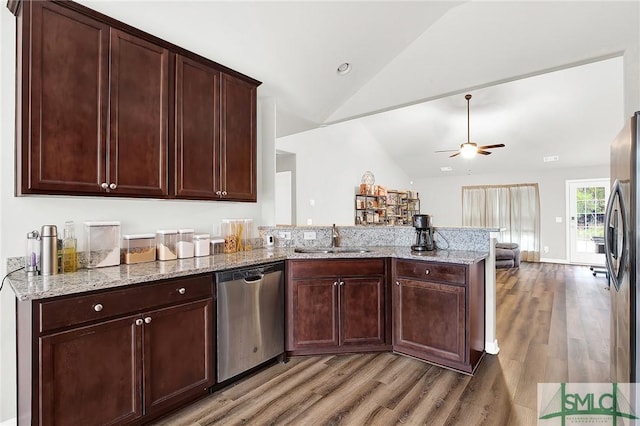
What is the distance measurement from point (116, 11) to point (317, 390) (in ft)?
9.15

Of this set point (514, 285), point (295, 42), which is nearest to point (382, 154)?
→ point (514, 285)

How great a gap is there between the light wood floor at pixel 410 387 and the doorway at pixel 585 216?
5.65 m

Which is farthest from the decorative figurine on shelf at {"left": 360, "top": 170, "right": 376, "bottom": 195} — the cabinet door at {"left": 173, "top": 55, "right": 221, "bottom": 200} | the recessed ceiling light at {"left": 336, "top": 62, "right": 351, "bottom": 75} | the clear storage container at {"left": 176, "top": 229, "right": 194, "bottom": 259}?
the clear storage container at {"left": 176, "top": 229, "right": 194, "bottom": 259}

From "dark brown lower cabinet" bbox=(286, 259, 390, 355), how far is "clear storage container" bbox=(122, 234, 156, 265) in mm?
1036

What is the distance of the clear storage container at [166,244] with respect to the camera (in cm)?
236

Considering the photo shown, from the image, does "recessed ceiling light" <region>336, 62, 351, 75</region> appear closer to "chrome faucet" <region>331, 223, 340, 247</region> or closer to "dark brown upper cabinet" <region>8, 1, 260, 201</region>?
"dark brown upper cabinet" <region>8, 1, 260, 201</region>

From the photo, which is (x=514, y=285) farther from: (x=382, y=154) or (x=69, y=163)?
(x=69, y=163)

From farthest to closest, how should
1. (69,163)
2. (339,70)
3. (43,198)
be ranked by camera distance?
(339,70)
(43,198)
(69,163)

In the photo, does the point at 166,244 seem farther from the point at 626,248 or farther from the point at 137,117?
the point at 626,248

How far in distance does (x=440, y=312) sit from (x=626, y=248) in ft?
4.26

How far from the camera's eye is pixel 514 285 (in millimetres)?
5539

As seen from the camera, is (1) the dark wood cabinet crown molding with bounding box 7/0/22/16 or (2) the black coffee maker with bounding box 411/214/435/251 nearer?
(1) the dark wood cabinet crown molding with bounding box 7/0/22/16

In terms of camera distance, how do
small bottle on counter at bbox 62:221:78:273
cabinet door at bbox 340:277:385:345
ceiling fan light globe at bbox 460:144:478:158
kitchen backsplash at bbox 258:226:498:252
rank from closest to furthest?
small bottle on counter at bbox 62:221:78:273
cabinet door at bbox 340:277:385:345
kitchen backsplash at bbox 258:226:498:252
ceiling fan light globe at bbox 460:144:478:158

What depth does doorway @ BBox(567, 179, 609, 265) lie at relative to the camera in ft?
25.2
